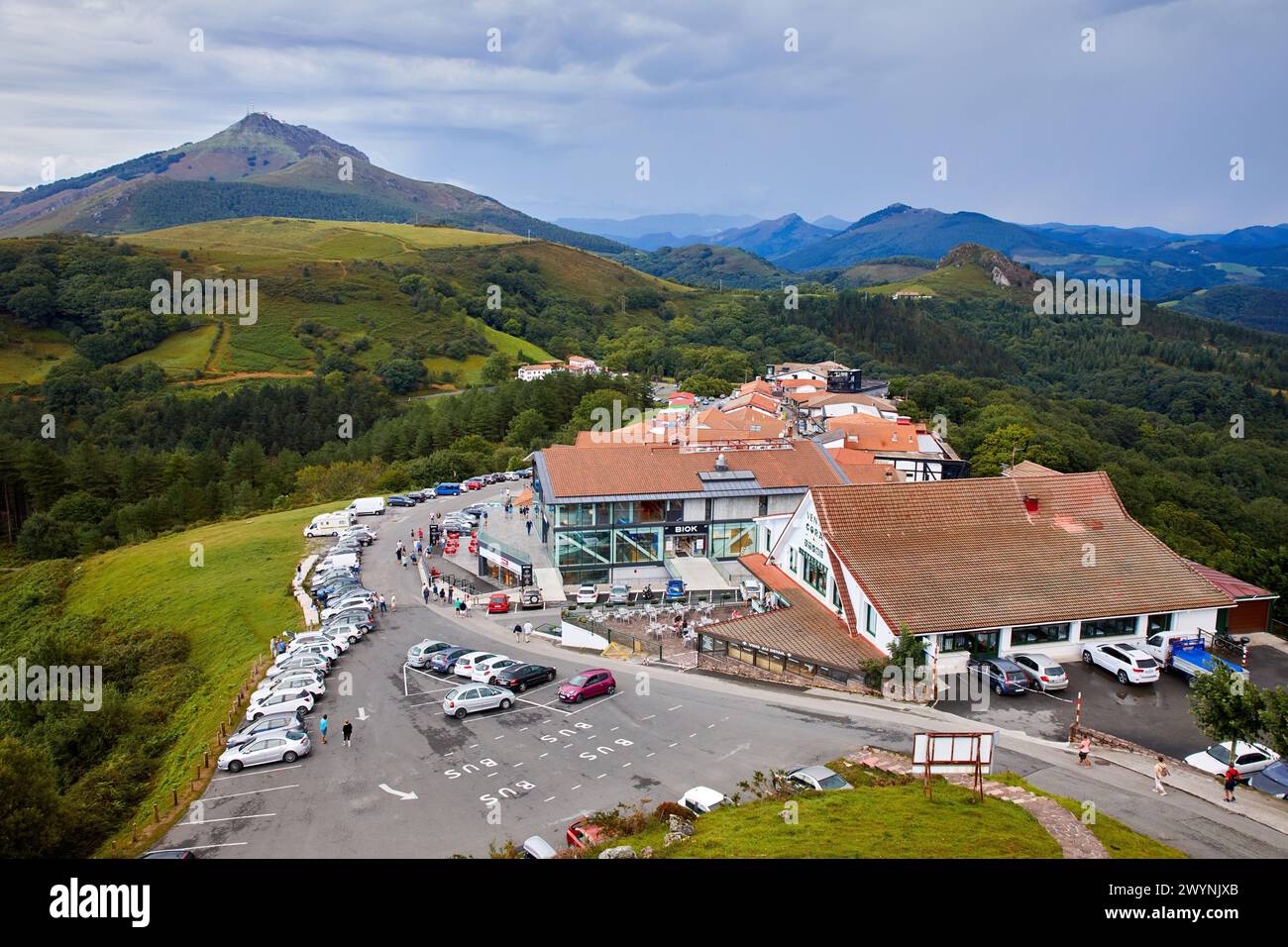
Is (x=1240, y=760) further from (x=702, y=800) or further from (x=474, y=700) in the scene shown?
(x=474, y=700)

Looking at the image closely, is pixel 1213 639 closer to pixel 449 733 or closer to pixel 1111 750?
pixel 1111 750

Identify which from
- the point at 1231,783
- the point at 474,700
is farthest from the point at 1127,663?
the point at 474,700

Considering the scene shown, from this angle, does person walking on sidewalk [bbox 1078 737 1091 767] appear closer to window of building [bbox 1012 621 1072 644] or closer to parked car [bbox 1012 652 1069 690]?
parked car [bbox 1012 652 1069 690]

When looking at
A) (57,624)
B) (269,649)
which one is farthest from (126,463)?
(269,649)

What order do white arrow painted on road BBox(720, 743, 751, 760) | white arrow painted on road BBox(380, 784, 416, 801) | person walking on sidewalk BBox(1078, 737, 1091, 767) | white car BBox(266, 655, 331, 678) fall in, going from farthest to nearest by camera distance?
white car BBox(266, 655, 331, 678) < white arrow painted on road BBox(720, 743, 751, 760) < person walking on sidewalk BBox(1078, 737, 1091, 767) < white arrow painted on road BBox(380, 784, 416, 801)

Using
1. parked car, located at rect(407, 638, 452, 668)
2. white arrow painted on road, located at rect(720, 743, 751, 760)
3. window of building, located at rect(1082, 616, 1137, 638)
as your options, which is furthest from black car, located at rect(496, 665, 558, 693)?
window of building, located at rect(1082, 616, 1137, 638)
